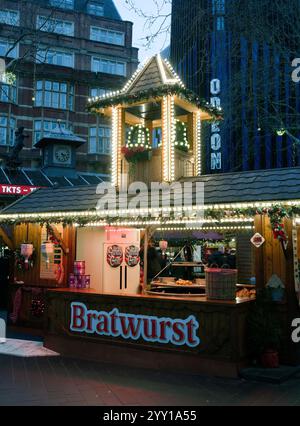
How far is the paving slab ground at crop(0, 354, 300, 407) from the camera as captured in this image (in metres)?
5.90

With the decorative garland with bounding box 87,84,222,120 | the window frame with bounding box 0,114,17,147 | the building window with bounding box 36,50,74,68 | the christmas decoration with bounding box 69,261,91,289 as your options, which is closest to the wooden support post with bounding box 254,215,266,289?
the decorative garland with bounding box 87,84,222,120

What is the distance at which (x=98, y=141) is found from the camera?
32.2 metres

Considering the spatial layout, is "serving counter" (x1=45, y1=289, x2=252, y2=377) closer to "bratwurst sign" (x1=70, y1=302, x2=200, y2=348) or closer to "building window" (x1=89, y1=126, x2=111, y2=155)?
"bratwurst sign" (x1=70, y1=302, x2=200, y2=348)

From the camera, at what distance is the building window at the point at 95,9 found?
34656 millimetres

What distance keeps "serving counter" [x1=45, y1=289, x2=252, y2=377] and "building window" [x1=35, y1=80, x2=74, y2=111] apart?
2388 centimetres

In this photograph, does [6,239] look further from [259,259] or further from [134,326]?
[259,259]

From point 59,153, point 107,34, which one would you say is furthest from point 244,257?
point 107,34

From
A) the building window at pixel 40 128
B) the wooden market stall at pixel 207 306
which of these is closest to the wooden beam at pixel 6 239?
the wooden market stall at pixel 207 306

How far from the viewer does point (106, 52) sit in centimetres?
3319

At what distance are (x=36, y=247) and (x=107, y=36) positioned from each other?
1060 inches

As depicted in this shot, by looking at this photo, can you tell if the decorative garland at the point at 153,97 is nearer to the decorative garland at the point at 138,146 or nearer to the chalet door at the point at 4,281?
the decorative garland at the point at 138,146

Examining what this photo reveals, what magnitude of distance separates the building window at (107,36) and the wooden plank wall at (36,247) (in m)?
25.8

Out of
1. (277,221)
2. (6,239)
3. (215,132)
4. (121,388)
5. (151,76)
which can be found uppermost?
(215,132)

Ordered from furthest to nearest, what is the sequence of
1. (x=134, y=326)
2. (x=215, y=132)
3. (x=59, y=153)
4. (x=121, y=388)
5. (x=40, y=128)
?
1. (x=215, y=132)
2. (x=40, y=128)
3. (x=59, y=153)
4. (x=134, y=326)
5. (x=121, y=388)
